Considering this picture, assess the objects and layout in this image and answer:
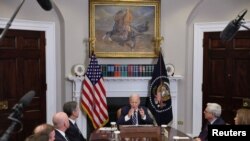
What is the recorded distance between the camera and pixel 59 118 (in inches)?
140

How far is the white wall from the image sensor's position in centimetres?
615

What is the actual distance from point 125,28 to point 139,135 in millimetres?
2901

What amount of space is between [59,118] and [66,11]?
3.11 m

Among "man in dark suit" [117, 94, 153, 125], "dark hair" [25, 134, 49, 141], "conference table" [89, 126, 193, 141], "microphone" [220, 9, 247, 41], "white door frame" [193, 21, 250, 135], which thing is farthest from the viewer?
"white door frame" [193, 21, 250, 135]

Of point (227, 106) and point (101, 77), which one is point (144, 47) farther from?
point (227, 106)

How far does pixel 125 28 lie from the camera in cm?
638

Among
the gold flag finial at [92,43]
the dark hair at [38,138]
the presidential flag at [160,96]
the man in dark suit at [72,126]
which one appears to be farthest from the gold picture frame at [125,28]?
the dark hair at [38,138]

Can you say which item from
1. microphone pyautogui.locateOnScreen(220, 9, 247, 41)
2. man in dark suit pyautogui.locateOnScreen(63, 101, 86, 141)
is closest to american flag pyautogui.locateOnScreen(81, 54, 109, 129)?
man in dark suit pyautogui.locateOnScreen(63, 101, 86, 141)

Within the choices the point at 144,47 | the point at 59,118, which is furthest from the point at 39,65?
the point at 59,118

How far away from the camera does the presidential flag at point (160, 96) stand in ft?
20.6

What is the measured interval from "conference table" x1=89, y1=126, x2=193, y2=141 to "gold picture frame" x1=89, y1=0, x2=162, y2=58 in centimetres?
239

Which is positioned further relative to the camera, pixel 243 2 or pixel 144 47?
pixel 144 47

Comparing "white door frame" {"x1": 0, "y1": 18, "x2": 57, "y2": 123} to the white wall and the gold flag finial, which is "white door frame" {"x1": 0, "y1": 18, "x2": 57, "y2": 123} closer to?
the white wall

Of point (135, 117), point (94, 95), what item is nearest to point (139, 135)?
point (135, 117)
